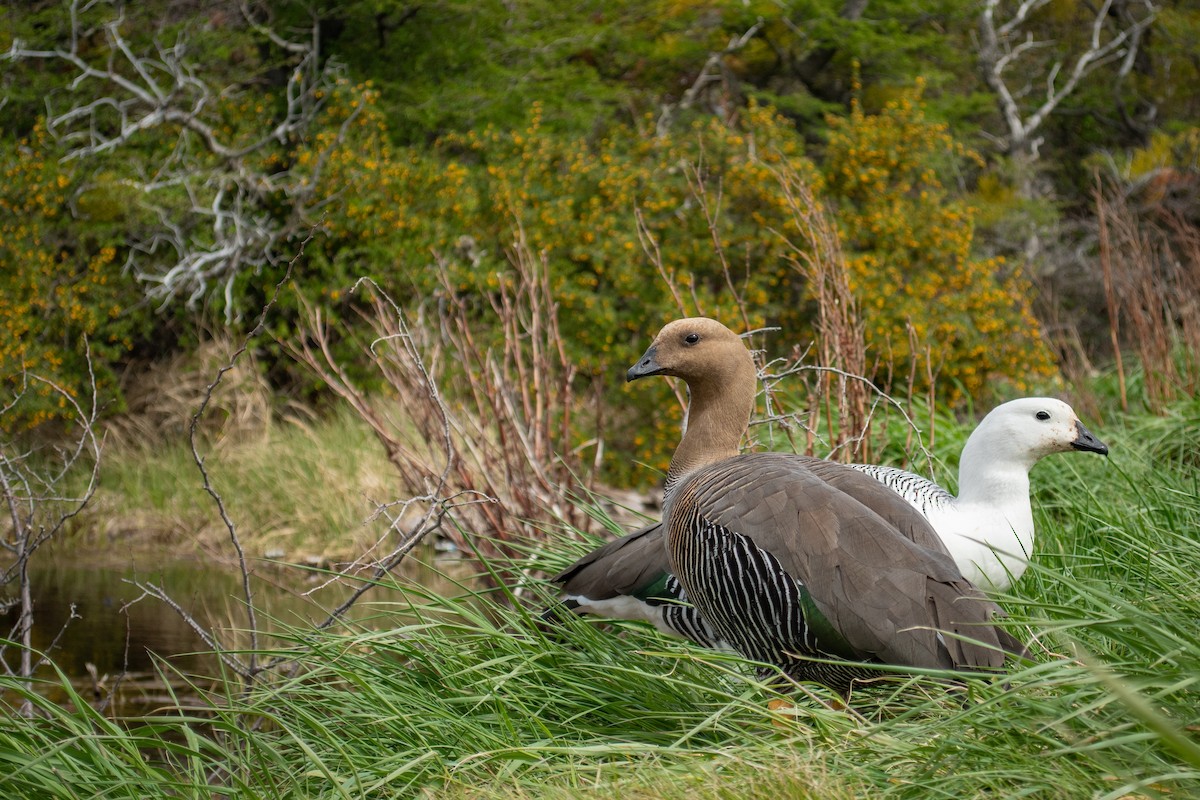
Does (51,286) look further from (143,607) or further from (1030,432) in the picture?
(1030,432)

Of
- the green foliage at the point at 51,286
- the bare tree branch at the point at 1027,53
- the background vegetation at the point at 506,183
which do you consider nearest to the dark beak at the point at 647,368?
the background vegetation at the point at 506,183

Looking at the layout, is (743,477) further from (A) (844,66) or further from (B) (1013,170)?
(B) (1013,170)

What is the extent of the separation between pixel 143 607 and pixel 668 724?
243 inches

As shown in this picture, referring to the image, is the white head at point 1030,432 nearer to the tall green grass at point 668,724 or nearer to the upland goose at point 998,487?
the upland goose at point 998,487

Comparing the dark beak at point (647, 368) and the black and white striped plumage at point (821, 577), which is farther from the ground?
the dark beak at point (647, 368)

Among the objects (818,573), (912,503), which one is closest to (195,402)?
(912,503)

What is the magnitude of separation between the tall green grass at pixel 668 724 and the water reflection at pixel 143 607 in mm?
2375

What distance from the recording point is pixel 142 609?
8211 mm

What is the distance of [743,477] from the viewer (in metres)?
3.56

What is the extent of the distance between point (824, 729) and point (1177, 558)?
134 cm

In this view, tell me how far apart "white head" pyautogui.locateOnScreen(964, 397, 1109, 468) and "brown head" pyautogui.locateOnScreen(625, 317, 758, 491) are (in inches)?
31.6

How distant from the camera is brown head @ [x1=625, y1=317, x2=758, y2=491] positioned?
408 cm

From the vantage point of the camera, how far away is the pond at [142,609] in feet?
21.2

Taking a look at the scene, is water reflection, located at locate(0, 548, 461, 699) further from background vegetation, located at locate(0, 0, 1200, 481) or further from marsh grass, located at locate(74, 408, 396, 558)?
background vegetation, located at locate(0, 0, 1200, 481)
